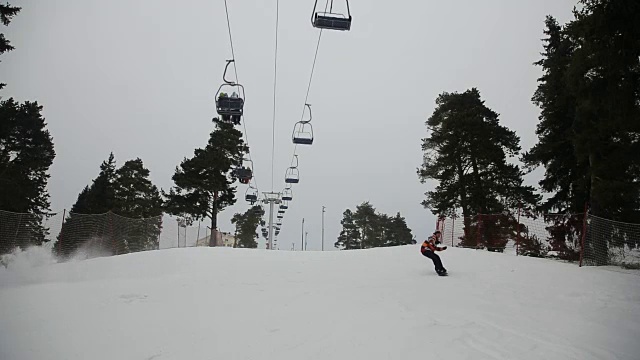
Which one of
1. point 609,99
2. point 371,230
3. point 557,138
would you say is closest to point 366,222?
point 371,230

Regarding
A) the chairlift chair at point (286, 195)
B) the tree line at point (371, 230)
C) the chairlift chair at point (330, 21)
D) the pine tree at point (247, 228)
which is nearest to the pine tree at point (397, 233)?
the tree line at point (371, 230)

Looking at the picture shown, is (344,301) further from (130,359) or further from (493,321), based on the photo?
(130,359)

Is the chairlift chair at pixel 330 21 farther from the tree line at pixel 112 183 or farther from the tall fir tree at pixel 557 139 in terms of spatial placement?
the tall fir tree at pixel 557 139

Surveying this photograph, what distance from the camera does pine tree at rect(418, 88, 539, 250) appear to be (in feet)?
79.3

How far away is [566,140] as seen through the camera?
18328 millimetres

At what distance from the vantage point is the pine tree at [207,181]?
1356 inches

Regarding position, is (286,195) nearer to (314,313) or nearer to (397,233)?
(314,313)

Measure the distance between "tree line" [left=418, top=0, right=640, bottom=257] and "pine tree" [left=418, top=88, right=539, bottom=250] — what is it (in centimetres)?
7

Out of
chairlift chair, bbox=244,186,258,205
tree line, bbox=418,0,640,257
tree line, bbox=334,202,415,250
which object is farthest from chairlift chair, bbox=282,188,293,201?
tree line, bbox=334,202,415,250

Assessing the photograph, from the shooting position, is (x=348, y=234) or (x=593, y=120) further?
(x=348, y=234)

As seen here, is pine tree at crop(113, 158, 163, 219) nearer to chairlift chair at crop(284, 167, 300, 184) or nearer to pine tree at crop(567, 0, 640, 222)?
chairlift chair at crop(284, 167, 300, 184)

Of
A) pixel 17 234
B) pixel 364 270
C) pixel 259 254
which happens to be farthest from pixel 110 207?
pixel 364 270

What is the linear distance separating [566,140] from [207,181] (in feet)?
95.5

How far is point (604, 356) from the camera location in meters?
4.86
